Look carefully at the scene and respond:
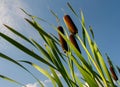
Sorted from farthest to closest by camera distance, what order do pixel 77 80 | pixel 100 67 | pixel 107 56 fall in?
pixel 107 56
pixel 77 80
pixel 100 67

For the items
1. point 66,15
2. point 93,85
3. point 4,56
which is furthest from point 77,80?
point 4,56

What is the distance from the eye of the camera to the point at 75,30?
2256mm

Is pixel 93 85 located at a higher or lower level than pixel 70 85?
lower

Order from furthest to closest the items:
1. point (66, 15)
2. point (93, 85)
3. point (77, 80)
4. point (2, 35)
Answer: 1. point (66, 15)
2. point (77, 80)
3. point (93, 85)
4. point (2, 35)

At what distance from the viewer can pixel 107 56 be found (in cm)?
321

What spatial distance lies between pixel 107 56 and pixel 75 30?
1085 millimetres

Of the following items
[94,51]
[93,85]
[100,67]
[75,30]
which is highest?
[75,30]

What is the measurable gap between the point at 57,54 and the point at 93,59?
31 centimetres

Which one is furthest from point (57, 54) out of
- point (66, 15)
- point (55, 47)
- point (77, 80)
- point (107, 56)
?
point (107, 56)

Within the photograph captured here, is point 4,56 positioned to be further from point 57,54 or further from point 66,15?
point 66,15

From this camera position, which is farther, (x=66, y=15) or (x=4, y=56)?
(x=66, y=15)

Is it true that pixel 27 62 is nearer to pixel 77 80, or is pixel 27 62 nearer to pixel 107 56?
pixel 77 80

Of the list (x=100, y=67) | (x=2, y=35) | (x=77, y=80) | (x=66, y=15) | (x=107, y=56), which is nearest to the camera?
(x=2, y=35)

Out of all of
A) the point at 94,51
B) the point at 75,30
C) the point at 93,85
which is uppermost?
the point at 75,30
